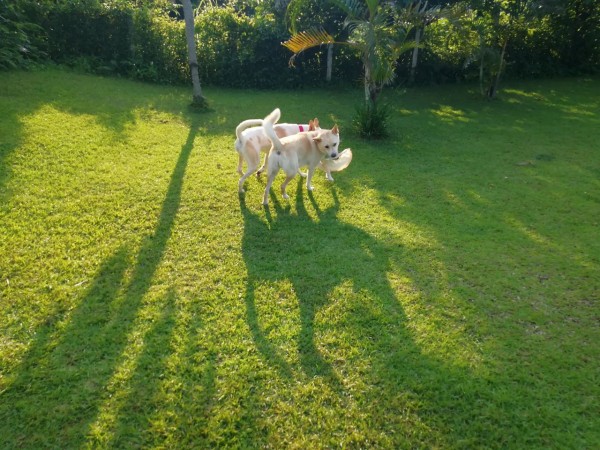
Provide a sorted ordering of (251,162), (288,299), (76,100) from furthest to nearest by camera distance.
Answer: (76,100)
(251,162)
(288,299)

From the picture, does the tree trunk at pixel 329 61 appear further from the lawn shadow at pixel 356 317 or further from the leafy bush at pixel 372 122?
the lawn shadow at pixel 356 317

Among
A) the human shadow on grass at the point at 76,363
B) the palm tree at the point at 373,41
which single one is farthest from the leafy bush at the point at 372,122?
the human shadow on grass at the point at 76,363

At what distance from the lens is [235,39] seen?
479 inches

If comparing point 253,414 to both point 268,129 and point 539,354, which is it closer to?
point 539,354

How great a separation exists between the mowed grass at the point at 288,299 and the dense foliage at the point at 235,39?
5.06 m

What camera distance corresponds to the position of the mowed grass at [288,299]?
2613mm

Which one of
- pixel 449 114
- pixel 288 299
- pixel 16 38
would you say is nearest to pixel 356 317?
pixel 288 299

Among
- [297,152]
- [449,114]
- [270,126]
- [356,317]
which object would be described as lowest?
[356,317]

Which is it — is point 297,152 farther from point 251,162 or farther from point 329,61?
point 329,61

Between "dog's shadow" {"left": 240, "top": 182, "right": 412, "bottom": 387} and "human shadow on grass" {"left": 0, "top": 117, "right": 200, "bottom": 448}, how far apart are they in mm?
959

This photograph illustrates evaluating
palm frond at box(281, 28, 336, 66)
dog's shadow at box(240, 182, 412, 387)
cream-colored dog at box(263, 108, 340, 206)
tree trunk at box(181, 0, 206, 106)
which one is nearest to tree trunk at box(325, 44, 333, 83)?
palm frond at box(281, 28, 336, 66)

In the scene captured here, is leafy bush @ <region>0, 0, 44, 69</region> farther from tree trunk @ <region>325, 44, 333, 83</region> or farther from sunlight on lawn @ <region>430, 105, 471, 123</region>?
sunlight on lawn @ <region>430, 105, 471, 123</region>

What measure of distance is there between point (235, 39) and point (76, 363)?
38.0 feet

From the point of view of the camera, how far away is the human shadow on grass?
8.16 feet
